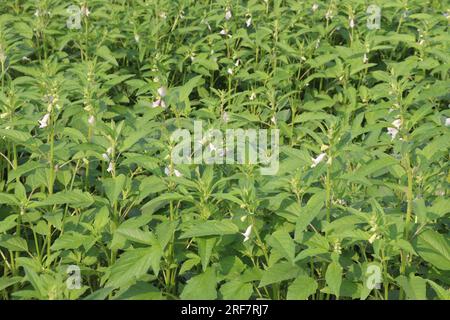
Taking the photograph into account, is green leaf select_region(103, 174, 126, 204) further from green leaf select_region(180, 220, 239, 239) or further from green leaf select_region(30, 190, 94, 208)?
green leaf select_region(180, 220, 239, 239)

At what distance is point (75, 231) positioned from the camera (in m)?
3.21

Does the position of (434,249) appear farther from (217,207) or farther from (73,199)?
(73,199)

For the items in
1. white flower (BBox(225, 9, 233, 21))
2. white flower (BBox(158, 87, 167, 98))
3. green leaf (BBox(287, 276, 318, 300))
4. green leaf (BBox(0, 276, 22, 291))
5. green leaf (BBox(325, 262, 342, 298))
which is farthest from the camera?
white flower (BBox(225, 9, 233, 21))

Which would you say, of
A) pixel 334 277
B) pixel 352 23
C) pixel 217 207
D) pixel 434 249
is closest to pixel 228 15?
pixel 352 23

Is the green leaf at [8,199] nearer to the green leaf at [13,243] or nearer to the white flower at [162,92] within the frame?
the green leaf at [13,243]

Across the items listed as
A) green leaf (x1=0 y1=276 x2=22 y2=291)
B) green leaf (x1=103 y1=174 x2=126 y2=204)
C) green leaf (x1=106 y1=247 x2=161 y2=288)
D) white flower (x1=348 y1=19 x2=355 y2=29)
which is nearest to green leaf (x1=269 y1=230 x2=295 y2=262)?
green leaf (x1=106 y1=247 x2=161 y2=288)

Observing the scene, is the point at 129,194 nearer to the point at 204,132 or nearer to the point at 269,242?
the point at 204,132

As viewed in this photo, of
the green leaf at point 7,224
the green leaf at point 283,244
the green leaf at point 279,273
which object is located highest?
the green leaf at point 7,224

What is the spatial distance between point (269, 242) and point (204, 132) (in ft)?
2.51

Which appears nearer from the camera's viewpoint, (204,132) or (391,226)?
(391,226)

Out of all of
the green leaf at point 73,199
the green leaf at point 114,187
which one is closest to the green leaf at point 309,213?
the green leaf at point 114,187

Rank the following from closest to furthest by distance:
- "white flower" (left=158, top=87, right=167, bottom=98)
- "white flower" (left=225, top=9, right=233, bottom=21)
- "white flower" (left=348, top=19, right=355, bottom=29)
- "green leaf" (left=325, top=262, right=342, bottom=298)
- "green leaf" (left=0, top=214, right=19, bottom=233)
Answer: "green leaf" (left=325, top=262, right=342, bottom=298), "green leaf" (left=0, top=214, right=19, bottom=233), "white flower" (left=158, top=87, right=167, bottom=98), "white flower" (left=348, top=19, right=355, bottom=29), "white flower" (left=225, top=9, right=233, bottom=21)
